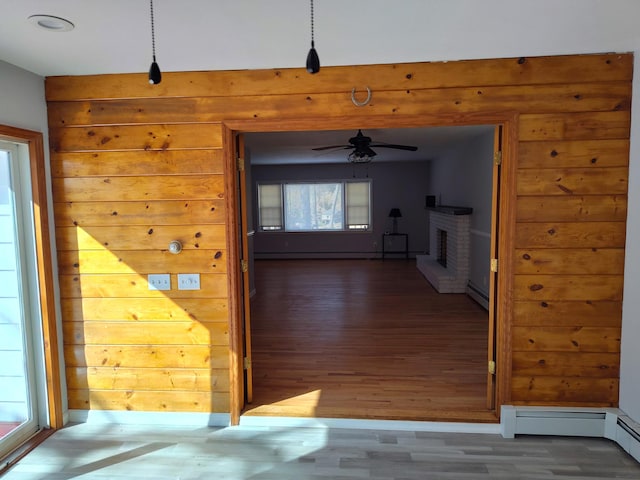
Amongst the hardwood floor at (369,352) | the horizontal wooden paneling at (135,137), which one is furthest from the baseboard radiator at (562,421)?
the horizontal wooden paneling at (135,137)

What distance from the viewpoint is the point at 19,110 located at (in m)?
2.67

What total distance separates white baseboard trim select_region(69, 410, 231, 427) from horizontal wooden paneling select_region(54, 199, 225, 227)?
138cm

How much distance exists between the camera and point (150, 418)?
3037 millimetres

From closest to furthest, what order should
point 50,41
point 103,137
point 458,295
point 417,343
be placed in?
1. point 50,41
2. point 103,137
3. point 417,343
4. point 458,295

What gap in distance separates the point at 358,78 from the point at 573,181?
1.53 metres

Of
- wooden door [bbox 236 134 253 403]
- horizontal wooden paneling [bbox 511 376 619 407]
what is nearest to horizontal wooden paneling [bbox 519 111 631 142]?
horizontal wooden paneling [bbox 511 376 619 407]

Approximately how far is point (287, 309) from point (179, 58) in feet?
13.2

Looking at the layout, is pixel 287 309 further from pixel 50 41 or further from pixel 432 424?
pixel 50 41

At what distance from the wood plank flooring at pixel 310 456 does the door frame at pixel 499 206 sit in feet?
0.98

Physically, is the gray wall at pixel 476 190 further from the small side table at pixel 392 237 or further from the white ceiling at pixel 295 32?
the white ceiling at pixel 295 32

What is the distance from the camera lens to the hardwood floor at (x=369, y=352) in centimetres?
314

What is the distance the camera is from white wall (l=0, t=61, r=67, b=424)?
2.56 metres

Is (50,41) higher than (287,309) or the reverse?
higher

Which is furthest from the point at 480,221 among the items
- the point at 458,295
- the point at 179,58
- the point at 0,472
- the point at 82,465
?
the point at 0,472
